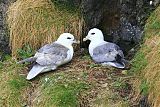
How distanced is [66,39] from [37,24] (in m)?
0.63

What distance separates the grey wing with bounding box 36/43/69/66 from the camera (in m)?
5.25

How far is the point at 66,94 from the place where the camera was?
4652 mm

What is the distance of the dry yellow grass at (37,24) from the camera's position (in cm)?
603

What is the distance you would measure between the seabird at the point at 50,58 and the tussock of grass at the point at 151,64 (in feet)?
3.19

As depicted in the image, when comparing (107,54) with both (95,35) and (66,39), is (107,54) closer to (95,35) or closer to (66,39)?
(95,35)

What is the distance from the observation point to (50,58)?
5.27 m

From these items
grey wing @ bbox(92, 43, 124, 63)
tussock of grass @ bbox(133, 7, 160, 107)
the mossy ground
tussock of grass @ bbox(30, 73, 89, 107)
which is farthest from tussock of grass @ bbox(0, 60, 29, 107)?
tussock of grass @ bbox(133, 7, 160, 107)

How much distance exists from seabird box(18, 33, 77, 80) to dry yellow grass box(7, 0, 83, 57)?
0.45 metres

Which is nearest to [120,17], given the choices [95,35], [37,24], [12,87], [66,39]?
[95,35]

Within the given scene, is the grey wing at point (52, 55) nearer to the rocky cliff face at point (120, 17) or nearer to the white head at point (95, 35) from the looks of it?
the white head at point (95, 35)

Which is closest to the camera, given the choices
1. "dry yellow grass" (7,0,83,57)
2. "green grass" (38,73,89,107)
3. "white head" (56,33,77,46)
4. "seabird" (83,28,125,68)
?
"green grass" (38,73,89,107)

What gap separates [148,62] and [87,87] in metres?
0.81

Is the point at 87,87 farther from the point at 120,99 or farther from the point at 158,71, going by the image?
the point at 158,71

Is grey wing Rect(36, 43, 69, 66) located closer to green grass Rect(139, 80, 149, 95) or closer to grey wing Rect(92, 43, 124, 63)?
grey wing Rect(92, 43, 124, 63)
